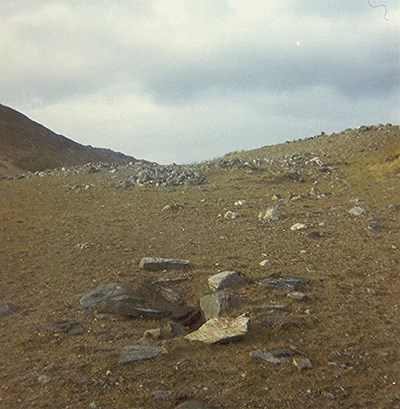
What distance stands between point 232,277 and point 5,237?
440 cm

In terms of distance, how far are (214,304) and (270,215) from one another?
4.24 metres

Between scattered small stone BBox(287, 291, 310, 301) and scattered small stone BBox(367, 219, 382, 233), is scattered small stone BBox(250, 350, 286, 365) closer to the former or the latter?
scattered small stone BBox(287, 291, 310, 301)

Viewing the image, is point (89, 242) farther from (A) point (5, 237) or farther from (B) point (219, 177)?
(B) point (219, 177)

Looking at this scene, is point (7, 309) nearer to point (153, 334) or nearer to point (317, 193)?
point (153, 334)

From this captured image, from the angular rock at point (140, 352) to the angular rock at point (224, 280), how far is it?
1.44 meters

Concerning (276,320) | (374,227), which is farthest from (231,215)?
(276,320)

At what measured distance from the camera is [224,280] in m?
6.63

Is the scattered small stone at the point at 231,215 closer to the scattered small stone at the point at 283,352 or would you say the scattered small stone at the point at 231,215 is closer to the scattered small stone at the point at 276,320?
the scattered small stone at the point at 276,320

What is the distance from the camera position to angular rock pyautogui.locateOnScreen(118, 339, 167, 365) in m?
5.01

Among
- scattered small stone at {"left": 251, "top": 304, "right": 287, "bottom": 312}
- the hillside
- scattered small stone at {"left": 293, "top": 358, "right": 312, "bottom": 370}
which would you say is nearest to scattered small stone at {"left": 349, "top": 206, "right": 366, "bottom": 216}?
scattered small stone at {"left": 251, "top": 304, "right": 287, "bottom": 312}

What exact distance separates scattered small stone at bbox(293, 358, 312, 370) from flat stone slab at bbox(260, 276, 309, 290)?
1565 millimetres

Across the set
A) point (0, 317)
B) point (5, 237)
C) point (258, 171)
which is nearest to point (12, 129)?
point (258, 171)

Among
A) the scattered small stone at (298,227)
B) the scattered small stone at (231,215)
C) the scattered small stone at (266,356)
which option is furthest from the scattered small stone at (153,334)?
the scattered small stone at (231,215)

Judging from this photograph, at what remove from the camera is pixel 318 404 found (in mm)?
4453
